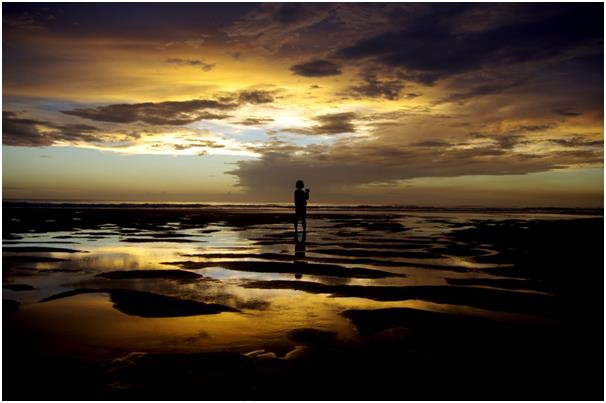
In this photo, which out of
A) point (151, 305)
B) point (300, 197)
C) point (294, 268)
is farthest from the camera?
point (300, 197)

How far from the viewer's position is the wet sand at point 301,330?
4535mm

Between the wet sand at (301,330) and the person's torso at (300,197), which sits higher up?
the person's torso at (300,197)

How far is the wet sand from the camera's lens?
14.9ft

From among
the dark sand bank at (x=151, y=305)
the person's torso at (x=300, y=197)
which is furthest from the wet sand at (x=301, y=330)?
the person's torso at (x=300, y=197)

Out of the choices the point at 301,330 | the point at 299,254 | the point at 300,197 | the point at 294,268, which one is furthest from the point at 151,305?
the point at 300,197

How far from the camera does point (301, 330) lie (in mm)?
6293

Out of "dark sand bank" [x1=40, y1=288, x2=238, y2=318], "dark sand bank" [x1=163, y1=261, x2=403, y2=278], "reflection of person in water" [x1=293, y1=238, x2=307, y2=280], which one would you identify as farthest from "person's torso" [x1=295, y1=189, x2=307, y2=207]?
"dark sand bank" [x1=40, y1=288, x2=238, y2=318]

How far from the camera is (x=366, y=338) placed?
5.99 m

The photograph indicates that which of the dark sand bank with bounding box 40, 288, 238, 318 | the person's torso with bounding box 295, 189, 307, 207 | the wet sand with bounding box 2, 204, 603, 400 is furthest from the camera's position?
the person's torso with bounding box 295, 189, 307, 207

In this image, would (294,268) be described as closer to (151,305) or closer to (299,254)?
(299,254)

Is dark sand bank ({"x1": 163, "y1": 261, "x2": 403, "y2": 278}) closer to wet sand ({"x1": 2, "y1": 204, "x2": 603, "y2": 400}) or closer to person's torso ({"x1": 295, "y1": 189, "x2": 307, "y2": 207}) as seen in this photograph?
wet sand ({"x1": 2, "y1": 204, "x2": 603, "y2": 400})

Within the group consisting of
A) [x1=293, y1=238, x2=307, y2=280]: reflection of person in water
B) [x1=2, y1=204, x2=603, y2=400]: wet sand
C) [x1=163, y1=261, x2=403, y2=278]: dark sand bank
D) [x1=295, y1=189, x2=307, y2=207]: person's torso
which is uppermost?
[x1=295, y1=189, x2=307, y2=207]: person's torso

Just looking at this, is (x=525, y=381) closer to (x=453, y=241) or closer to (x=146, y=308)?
(x=146, y=308)

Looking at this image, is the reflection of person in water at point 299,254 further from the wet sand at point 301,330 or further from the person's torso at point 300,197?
the person's torso at point 300,197
